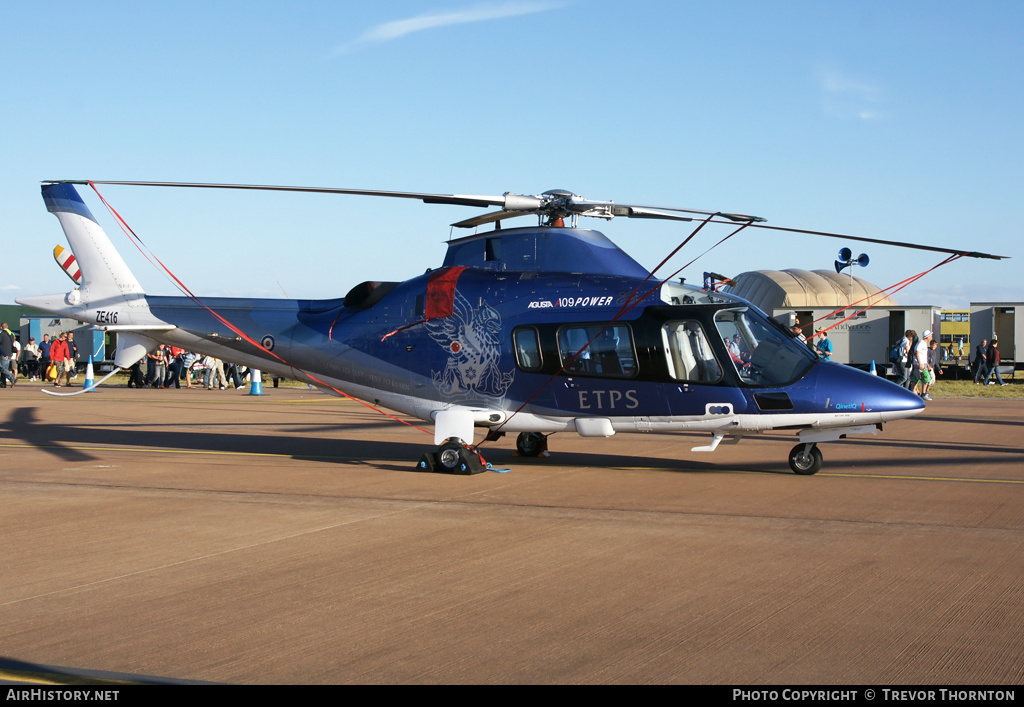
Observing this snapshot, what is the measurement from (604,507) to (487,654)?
4.29 meters

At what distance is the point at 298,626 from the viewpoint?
16.3ft

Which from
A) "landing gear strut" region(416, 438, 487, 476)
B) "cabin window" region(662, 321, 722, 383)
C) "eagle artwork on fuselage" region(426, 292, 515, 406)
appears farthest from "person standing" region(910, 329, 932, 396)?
"landing gear strut" region(416, 438, 487, 476)

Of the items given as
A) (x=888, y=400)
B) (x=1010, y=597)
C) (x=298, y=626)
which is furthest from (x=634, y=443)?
(x=298, y=626)

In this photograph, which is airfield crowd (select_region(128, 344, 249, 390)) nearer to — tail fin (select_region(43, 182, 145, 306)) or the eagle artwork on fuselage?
tail fin (select_region(43, 182, 145, 306))

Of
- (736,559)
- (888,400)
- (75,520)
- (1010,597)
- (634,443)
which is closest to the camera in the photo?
(1010,597)

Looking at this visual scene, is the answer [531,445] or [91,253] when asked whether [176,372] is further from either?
[531,445]

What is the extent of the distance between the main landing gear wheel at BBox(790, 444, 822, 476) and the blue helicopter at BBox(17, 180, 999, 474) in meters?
0.02

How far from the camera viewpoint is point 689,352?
10461mm

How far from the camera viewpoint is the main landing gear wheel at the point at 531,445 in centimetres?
1273

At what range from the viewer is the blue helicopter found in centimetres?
1026

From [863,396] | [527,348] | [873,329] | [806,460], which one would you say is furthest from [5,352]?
[873,329]

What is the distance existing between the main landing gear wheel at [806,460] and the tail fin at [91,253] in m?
9.24

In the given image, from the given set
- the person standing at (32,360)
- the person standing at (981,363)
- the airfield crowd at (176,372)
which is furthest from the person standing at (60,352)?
the person standing at (981,363)

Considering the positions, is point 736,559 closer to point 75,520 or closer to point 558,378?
point 558,378
